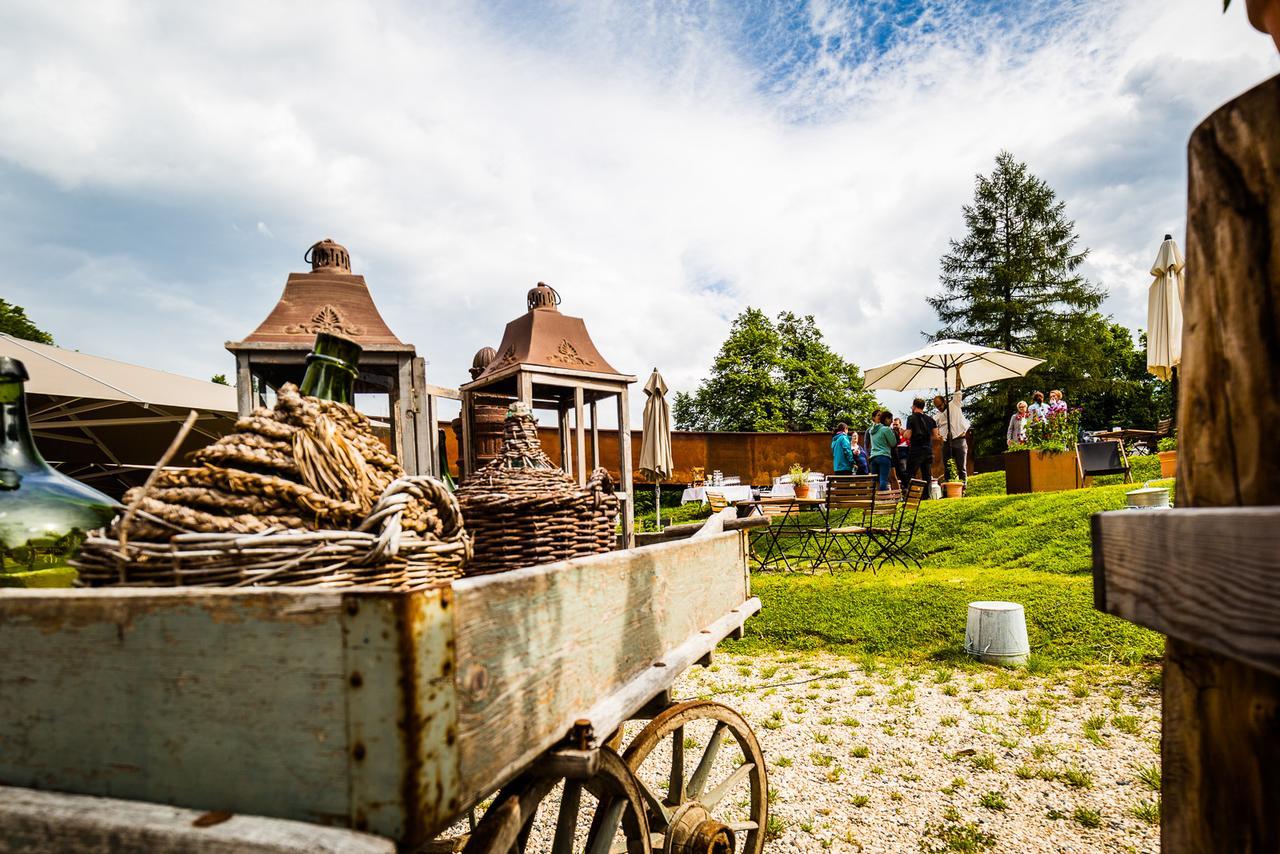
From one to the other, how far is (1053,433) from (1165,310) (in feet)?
10.6

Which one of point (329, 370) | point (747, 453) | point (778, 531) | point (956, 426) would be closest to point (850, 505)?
point (778, 531)

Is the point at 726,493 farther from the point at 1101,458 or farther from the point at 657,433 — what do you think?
the point at 1101,458

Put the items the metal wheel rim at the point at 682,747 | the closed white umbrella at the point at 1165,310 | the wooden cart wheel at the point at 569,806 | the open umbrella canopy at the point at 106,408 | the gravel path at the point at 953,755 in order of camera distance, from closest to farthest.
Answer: the wooden cart wheel at the point at 569,806 < the metal wheel rim at the point at 682,747 < the gravel path at the point at 953,755 < the open umbrella canopy at the point at 106,408 < the closed white umbrella at the point at 1165,310

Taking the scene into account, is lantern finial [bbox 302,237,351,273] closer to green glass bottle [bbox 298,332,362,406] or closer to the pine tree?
green glass bottle [bbox 298,332,362,406]

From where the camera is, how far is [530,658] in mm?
839

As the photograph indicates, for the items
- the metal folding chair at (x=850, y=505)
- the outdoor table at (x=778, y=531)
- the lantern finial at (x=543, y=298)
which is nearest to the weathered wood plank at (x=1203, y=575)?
the lantern finial at (x=543, y=298)

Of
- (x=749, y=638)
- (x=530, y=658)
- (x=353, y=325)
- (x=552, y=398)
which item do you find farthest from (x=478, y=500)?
(x=749, y=638)

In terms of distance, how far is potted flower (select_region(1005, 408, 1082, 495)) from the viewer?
10.4 metres

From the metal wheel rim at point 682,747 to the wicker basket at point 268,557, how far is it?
0.98 m

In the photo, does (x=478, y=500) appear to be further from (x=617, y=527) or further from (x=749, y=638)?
(x=749, y=638)

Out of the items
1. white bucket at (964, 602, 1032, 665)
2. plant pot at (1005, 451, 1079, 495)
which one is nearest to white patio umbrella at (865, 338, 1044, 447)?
plant pot at (1005, 451, 1079, 495)

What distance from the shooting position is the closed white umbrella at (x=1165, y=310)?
7570mm

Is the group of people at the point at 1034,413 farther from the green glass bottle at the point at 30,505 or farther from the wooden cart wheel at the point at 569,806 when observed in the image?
the green glass bottle at the point at 30,505

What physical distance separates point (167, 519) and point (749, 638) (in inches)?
230
